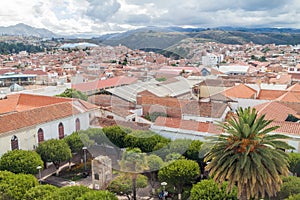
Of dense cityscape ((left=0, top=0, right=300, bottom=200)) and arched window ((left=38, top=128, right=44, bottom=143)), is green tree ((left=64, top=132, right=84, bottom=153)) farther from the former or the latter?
arched window ((left=38, top=128, right=44, bottom=143))

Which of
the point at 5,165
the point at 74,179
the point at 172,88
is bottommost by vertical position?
the point at 74,179

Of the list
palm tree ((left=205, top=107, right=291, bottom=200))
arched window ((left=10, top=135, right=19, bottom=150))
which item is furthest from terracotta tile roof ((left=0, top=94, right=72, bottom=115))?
palm tree ((left=205, top=107, right=291, bottom=200))

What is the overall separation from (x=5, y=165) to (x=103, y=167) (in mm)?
6438

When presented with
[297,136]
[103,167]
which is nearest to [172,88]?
[103,167]

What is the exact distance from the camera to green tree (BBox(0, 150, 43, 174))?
19.1m

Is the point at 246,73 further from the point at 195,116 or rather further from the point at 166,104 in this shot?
the point at 166,104

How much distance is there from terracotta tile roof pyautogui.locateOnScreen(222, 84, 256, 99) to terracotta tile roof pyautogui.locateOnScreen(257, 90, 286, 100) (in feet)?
5.11

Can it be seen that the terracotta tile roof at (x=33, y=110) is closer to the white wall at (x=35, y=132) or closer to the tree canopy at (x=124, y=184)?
Answer: the white wall at (x=35, y=132)

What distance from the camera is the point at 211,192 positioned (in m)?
14.5

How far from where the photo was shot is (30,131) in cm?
2436

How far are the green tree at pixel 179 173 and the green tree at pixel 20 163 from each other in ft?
26.9

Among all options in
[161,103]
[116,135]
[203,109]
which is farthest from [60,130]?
[161,103]

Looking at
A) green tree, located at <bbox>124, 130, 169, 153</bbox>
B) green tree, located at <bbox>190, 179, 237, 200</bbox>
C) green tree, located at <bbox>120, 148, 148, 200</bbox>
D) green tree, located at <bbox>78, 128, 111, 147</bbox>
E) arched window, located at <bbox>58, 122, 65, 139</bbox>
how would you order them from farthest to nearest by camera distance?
1. arched window, located at <bbox>58, 122, 65, 139</bbox>
2. green tree, located at <bbox>78, 128, 111, 147</bbox>
3. green tree, located at <bbox>124, 130, 169, 153</bbox>
4. green tree, located at <bbox>190, 179, 237, 200</bbox>
5. green tree, located at <bbox>120, 148, 148, 200</bbox>

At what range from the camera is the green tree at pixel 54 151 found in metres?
21.3
